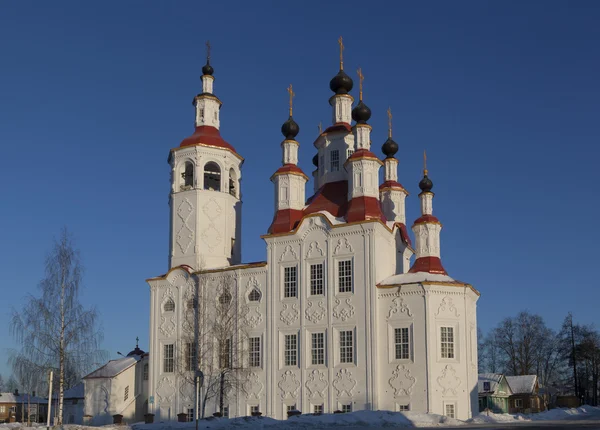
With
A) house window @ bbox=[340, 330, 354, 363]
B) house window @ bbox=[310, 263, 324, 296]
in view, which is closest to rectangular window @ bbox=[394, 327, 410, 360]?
house window @ bbox=[340, 330, 354, 363]

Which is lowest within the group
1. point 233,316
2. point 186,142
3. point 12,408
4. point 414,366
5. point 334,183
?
point 12,408

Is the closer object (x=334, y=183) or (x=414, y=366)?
(x=414, y=366)

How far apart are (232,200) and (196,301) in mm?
6010

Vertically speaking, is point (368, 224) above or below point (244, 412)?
above

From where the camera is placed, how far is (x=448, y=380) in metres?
32.1

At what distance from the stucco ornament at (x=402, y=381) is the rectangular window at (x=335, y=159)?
37.4 ft

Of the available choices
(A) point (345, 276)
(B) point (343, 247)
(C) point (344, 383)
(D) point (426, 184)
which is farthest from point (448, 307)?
(D) point (426, 184)

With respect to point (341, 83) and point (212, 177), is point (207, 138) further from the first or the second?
point (341, 83)

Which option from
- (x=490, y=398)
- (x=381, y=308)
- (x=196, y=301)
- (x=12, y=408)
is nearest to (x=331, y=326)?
(x=381, y=308)

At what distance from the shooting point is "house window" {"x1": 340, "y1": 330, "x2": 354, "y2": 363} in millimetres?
33062

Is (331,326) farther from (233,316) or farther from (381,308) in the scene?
(233,316)

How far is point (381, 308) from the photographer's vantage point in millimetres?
33125

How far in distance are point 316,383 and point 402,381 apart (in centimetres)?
384

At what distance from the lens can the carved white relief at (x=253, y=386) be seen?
34625 mm
